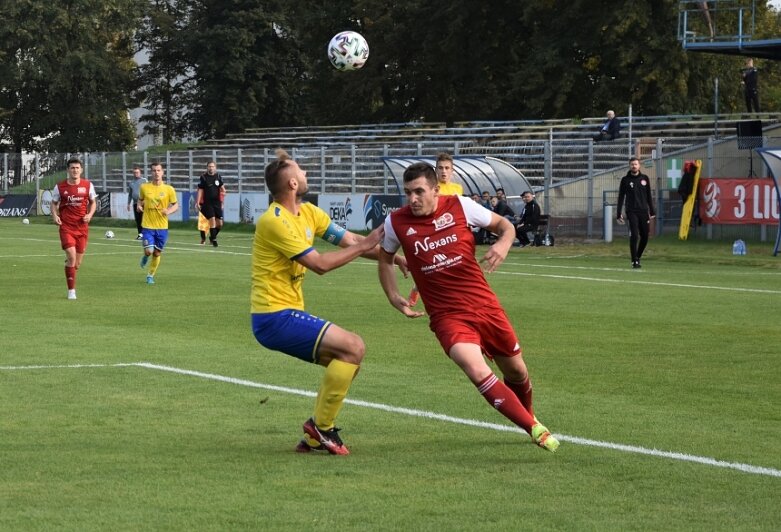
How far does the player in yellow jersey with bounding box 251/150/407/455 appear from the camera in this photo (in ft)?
27.3

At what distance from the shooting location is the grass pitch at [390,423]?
680 centimetres

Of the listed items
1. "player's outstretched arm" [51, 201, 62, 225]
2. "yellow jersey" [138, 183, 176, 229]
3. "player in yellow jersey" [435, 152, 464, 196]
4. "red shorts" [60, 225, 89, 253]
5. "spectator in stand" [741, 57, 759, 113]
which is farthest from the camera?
"spectator in stand" [741, 57, 759, 113]

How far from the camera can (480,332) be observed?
8.50 meters

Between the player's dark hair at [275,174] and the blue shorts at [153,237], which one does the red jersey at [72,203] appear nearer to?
the blue shorts at [153,237]

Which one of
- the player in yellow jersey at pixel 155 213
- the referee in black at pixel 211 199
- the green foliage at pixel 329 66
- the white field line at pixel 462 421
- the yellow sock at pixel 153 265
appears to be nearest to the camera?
the white field line at pixel 462 421

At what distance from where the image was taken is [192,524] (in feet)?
21.3

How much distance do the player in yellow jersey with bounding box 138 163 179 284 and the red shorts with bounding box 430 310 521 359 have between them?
15139mm

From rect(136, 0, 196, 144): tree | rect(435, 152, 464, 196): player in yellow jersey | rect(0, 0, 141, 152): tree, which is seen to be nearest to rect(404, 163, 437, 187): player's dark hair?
rect(435, 152, 464, 196): player in yellow jersey

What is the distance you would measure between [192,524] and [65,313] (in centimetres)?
1162

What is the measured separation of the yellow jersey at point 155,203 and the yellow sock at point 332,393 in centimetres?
1585

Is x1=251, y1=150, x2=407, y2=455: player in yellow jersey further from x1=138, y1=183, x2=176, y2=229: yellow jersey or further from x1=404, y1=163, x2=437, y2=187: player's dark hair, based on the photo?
x1=138, y1=183, x2=176, y2=229: yellow jersey

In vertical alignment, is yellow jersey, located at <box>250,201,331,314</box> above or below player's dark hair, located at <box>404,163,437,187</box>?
below

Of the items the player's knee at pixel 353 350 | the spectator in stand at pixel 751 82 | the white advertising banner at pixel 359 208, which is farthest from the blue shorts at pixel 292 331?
the spectator in stand at pixel 751 82

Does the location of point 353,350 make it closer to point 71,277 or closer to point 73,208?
point 71,277
